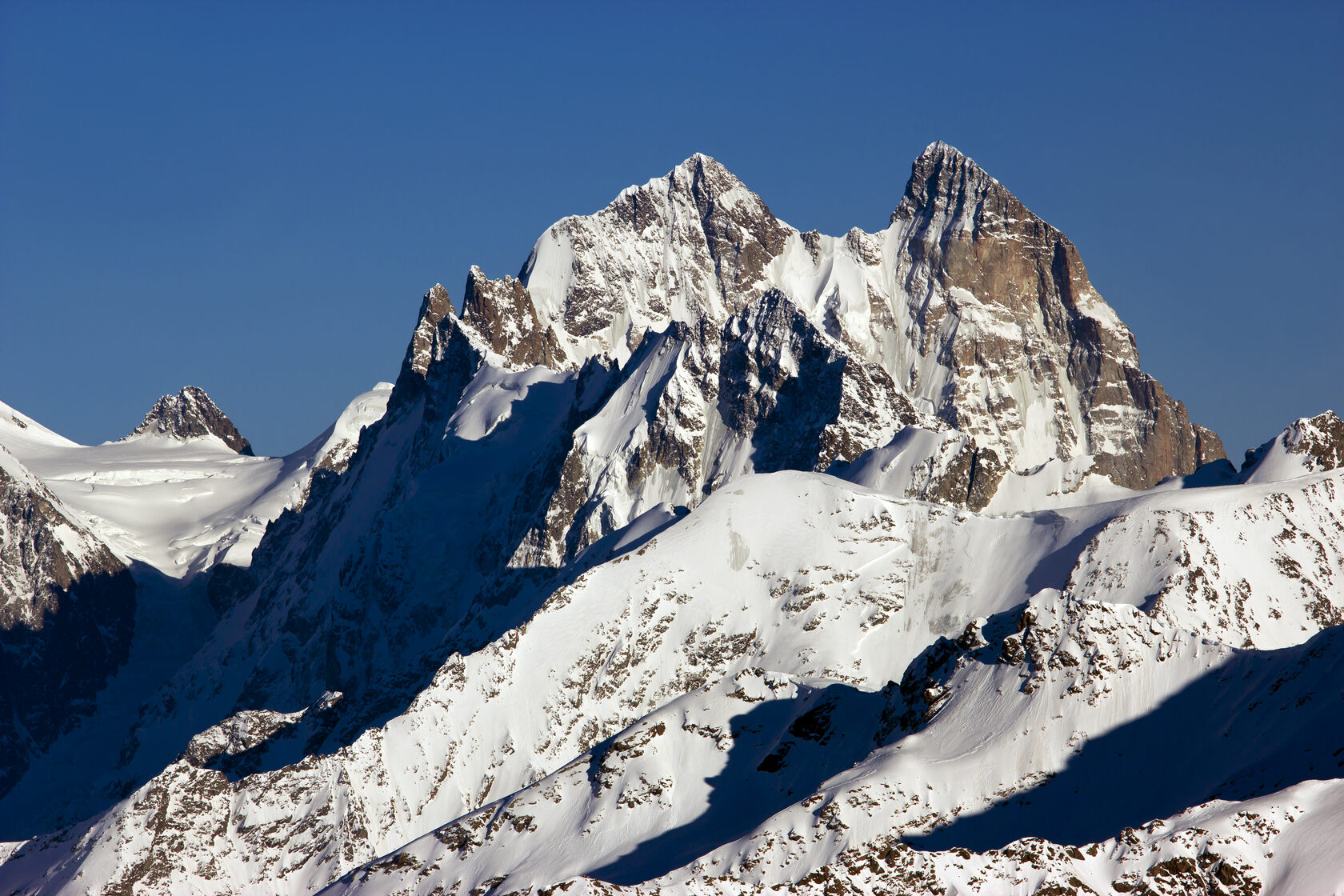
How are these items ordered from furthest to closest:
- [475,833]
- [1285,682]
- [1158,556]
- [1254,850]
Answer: [1158,556] < [475,833] < [1285,682] < [1254,850]

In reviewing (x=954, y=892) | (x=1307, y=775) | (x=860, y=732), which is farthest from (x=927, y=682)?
(x=954, y=892)

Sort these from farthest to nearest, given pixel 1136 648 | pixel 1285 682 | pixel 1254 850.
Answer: pixel 1136 648 < pixel 1285 682 < pixel 1254 850

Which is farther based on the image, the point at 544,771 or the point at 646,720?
the point at 544,771

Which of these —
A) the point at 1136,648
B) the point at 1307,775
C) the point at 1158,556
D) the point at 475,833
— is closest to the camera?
the point at 1307,775

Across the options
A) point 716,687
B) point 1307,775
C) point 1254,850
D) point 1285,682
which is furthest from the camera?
point 716,687

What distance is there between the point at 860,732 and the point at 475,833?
104 ft

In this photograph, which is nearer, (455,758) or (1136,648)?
(1136,648)

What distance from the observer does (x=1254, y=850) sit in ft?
358

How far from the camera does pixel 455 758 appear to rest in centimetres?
19775

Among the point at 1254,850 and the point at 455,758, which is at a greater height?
the point at 455,758

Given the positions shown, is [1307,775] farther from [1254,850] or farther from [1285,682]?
[1254,850]

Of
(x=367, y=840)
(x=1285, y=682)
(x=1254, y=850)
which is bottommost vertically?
(x=1254, y=850)

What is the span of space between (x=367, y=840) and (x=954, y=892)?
8646 cm


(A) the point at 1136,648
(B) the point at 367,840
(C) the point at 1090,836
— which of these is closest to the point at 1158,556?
(A) the point at 1136,648
